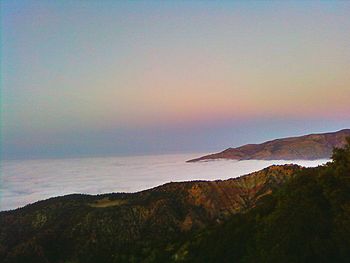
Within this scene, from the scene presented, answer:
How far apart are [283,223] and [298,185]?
8362 millimetres

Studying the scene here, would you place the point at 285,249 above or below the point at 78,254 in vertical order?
above

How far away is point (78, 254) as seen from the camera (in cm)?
19162

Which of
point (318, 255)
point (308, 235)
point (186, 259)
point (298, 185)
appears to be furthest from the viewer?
point (186, 259)

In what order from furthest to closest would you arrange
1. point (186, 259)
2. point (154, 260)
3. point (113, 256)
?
→ point (113, 256), point (154, 260), point (186, 259)

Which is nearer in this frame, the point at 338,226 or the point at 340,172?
the point at 338,226

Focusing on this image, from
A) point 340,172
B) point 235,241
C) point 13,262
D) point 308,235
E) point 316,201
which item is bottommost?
point 13,262

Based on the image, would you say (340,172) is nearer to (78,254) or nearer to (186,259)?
(186,259)

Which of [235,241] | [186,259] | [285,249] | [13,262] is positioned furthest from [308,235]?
[13,262]

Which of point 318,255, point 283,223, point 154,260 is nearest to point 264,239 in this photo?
point 283,223

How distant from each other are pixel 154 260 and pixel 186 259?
28.2 meters

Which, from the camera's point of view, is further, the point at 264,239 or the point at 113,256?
the point at 113,256

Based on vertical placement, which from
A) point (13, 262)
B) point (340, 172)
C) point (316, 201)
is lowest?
point (13, 262)

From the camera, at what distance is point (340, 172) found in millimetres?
55250

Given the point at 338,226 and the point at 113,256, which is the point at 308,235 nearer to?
the point at 338,226
